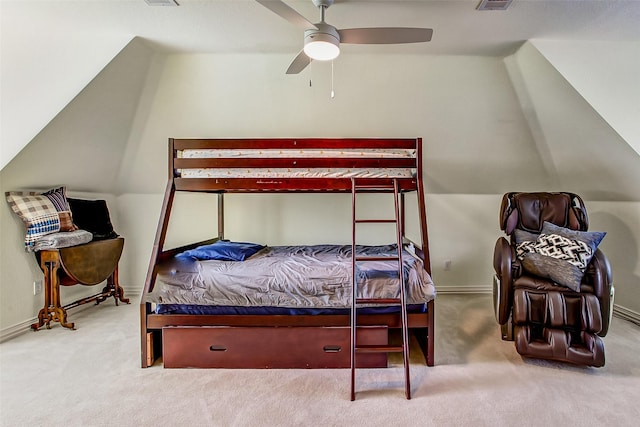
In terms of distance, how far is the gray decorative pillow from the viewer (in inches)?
94.6

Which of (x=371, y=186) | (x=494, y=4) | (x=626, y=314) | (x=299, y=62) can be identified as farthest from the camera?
(x=626, y=314)

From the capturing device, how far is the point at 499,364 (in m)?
2.35

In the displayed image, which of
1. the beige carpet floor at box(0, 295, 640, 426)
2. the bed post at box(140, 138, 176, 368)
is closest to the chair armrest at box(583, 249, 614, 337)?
the beige carpet floor at box(0, 295, 640, 426)

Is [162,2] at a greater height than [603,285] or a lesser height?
greater

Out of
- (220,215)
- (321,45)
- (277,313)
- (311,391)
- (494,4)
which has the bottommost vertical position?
(311,391)

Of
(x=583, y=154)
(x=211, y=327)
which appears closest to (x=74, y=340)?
(x=211, y=327)

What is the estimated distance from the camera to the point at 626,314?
10.7ft

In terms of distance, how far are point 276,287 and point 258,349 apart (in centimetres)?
47

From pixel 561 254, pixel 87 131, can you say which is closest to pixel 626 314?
pixel 561 254

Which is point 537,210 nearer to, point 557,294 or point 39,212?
point 557,294

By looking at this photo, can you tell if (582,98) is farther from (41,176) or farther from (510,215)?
(41,176)

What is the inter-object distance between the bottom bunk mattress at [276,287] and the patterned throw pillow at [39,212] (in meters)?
1.41

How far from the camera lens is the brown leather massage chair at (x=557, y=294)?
7.47 feet

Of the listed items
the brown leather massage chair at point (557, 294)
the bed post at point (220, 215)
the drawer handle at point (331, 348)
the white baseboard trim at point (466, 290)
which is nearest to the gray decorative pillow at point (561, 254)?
the brown leather massage chair at point (557, 294)
